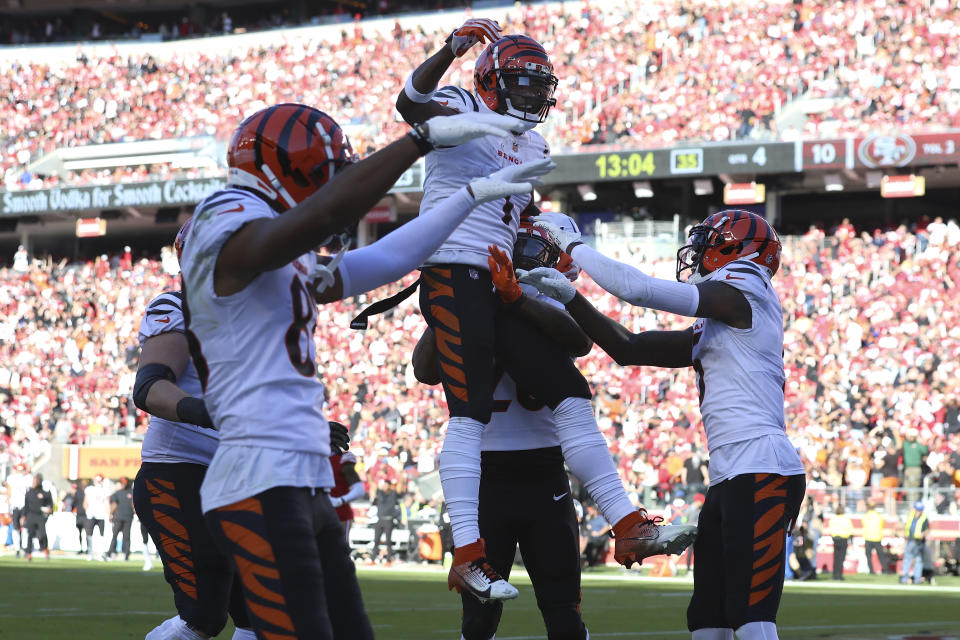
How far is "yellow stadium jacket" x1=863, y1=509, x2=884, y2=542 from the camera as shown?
822 inches

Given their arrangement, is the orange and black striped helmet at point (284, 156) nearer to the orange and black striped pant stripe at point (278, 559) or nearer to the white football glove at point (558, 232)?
the orange and black striped pant stripe at point (278, 559)

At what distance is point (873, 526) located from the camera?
827 inches

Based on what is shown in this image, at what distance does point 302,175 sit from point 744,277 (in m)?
2.61

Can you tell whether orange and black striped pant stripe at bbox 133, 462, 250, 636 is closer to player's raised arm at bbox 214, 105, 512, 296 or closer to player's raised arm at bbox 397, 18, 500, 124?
player's raised arm at bbox 397, 18, 500, 124

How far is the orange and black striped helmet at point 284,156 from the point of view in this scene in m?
4.04

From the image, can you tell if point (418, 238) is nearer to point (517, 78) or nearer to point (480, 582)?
point (480, 582)

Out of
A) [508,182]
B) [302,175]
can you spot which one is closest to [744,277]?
[508,182]

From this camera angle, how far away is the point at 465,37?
588 cm

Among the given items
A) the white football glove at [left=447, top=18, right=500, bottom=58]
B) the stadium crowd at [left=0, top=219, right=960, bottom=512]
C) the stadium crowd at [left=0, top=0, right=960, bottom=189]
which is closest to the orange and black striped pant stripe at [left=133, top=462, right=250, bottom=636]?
the white football glove at [left=447, top=18, right=500, bottom=58]

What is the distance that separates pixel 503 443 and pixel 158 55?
139 feet

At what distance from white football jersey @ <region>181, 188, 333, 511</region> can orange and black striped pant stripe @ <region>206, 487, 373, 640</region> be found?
2.0 inches

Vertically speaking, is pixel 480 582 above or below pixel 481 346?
below

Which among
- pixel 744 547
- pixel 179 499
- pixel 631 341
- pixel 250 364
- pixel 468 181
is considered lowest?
pixel 744 547

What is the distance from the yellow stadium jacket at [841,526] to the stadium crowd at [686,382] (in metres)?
0.49
